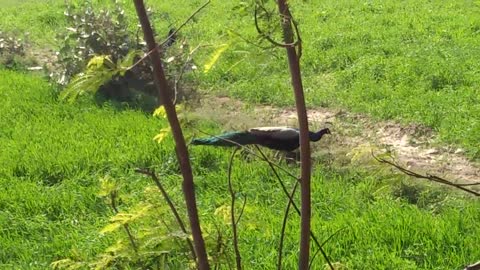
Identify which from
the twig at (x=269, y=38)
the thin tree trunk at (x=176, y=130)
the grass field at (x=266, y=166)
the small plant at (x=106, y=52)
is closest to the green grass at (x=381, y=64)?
the grass field at (x=266, y=166)

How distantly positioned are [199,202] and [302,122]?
3.02m

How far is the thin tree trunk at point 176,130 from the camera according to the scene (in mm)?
1450

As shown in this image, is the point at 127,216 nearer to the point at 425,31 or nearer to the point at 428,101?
the point at 428,101

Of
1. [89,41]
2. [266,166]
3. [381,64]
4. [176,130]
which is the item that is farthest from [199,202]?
[381,64]

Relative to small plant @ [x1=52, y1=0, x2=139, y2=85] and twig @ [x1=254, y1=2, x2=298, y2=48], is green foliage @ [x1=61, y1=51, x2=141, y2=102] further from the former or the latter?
small plant @ [x1=52, y1=0, x2=139, y2=85]

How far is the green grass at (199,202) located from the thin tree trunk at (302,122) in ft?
2.38

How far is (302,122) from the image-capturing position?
1.42 meters

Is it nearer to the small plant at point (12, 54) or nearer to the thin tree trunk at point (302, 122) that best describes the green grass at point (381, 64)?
the small plant at point (12, 54)

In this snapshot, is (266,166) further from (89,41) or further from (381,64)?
(381,64)

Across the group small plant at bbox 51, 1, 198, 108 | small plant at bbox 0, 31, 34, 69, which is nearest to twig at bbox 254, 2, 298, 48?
small plant at bbox 51, 1, 198, 108

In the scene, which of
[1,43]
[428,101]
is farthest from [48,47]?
[428,101]

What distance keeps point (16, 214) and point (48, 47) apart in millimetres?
5924

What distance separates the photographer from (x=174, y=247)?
1854mm

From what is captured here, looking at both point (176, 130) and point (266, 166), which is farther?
point (266, 166)
